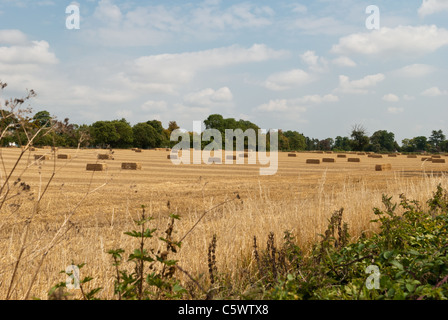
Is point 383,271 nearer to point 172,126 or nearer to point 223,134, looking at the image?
point 223,134

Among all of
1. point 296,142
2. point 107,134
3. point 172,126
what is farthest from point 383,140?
point 107,134

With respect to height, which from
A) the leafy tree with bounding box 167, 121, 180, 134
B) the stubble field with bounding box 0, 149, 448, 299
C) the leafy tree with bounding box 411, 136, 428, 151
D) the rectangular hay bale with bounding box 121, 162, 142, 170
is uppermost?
the leafy tree with bounding box 167, 121, 180, 134

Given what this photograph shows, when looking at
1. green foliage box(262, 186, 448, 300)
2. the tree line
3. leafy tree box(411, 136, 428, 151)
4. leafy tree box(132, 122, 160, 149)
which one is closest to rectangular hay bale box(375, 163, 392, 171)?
green foliage box(262, 186, 448, 300)

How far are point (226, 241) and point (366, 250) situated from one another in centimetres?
195

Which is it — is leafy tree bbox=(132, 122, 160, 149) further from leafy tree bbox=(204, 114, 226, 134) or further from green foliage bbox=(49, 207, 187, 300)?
green foliage bbox=(49, 207, 187, 300)

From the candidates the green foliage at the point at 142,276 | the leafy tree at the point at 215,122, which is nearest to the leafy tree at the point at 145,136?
the leafy tree at the point at 215,122

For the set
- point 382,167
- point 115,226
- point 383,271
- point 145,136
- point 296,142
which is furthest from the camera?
→ point 296,142

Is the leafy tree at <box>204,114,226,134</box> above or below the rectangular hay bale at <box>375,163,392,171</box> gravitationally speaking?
above

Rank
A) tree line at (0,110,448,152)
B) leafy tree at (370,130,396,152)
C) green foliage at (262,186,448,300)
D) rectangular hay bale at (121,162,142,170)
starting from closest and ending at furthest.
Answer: green foliage at (262,186,448,300) → rectangular hay bale at (121,162,142,170) → tree line at (0,110,448,152) → leafy tree at (370,130,396,152)

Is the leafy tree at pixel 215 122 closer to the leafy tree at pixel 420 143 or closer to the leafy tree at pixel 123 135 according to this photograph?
the leafy tree at pixel 123 135

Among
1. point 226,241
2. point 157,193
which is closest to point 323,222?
point 226,241

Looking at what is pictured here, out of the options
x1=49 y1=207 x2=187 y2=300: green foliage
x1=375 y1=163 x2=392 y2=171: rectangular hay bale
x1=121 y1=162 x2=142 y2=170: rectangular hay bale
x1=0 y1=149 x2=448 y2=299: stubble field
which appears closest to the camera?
x1=49 y1=207 x2=187 y2=300: green foliage

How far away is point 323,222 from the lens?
23.5ft
